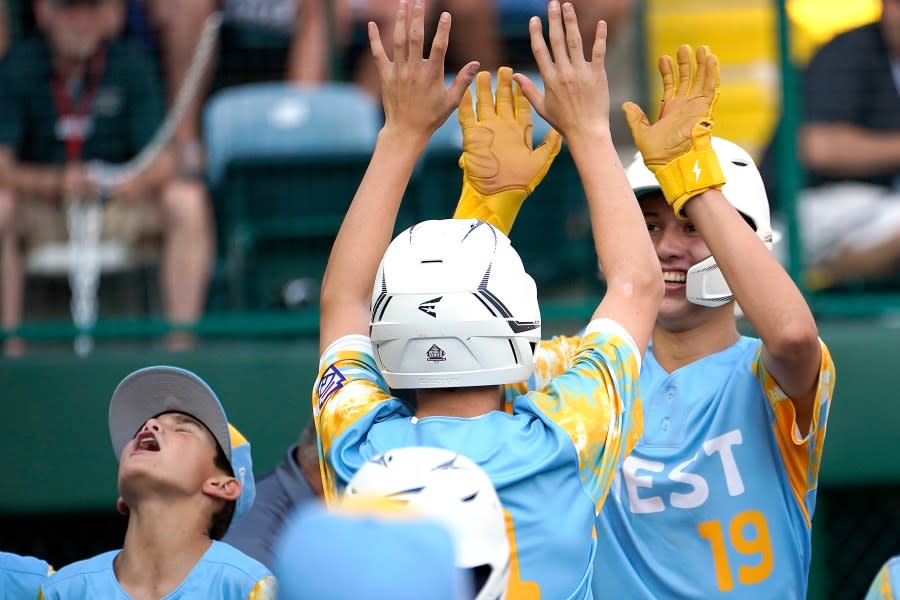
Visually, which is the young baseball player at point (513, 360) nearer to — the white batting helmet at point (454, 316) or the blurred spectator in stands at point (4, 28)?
the white batting helmet at point (454, 316)

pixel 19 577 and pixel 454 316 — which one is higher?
pixel 454 316

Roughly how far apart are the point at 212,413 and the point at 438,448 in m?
1.01

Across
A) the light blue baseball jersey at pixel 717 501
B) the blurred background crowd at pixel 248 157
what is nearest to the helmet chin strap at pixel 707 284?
the light blue baseball jersey at pixel 717 501

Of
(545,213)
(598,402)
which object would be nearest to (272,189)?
(545,213)

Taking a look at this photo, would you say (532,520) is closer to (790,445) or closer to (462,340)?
(462,340)

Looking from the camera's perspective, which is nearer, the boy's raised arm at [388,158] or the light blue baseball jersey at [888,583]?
the light blue baseball jersey at [888,583]

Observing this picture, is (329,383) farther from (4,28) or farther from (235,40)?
(4,28)

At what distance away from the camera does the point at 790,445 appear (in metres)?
2.85

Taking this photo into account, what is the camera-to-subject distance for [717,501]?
2887mm

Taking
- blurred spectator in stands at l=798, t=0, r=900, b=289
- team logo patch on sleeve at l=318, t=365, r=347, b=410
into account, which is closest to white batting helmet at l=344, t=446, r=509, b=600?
team logo patch on sleeve at l=318, t=365, r=347, b=410

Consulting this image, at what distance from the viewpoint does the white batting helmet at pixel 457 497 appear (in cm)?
190

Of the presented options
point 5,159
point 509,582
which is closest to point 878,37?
point 5,159

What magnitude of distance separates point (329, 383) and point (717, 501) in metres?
0.97

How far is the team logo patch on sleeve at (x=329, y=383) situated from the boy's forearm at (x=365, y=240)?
0.09 meters
